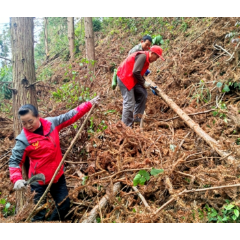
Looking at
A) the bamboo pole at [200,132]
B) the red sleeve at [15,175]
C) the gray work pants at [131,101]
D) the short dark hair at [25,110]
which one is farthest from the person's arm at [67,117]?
the bamboo pole at [200,132]

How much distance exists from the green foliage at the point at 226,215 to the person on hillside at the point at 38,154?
5.12ft

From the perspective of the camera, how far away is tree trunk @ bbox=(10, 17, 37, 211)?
3000mm

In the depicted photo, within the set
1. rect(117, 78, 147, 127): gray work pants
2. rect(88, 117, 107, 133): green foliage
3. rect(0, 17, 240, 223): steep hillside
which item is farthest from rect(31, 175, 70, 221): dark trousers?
rect(117, 78, 147, 127): gray work pants

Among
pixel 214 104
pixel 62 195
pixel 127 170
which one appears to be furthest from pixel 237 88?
pixel 62 195

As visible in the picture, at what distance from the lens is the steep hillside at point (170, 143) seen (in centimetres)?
224

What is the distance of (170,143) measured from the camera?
126 inches

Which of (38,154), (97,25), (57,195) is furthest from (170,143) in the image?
(97,25)

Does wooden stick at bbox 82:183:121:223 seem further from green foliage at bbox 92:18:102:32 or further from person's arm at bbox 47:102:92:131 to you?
green foliage at bbox 92:18:102:32

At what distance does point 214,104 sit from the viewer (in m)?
4.14

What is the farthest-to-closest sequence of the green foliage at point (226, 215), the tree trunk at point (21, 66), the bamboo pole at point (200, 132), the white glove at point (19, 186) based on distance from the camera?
the tree trunk at point (21, 66) < the bamboo pole at point (200, 132) < the white glove at point (19, 186) < the green foliage at point (226, 215)

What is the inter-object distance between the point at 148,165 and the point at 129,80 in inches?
68.2

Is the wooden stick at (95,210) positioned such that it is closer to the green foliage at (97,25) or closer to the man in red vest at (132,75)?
the man in red vest at (132,75)

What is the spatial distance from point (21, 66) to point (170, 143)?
260 centimetres
